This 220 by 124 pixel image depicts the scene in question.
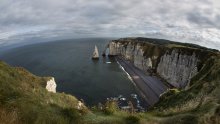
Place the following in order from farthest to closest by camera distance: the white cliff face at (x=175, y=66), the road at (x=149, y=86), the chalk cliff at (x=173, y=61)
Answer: the white cliff face at (x=175, y=66) → the chalk cliff at (x=173, y=61) → the road at (x=149, y=86)

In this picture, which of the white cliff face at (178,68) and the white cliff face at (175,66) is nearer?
the white cliff face at (178,68)

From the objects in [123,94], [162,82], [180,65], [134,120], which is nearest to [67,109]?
[134,120]

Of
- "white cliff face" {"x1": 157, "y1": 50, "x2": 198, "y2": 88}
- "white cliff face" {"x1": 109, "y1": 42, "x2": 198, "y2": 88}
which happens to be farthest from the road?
"white cliff face" {"x1": 109, "y1": 42, "x2": 198, "y2": 88}

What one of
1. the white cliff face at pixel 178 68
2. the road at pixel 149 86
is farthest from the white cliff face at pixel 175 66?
the road at pixel 149 86

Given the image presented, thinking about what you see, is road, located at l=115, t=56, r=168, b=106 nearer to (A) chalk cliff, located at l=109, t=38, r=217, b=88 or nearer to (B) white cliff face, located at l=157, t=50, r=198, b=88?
(B) white cliff face, located at l=157, t=50, r=198, b=88

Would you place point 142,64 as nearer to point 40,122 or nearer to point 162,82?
point 162,82

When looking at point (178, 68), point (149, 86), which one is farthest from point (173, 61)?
point (149, 86)

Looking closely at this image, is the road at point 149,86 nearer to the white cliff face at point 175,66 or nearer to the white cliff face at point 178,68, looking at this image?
the white cliff face at point 178,68

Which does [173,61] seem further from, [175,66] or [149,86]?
[149,86]
